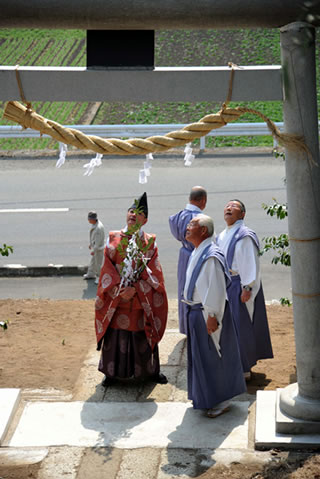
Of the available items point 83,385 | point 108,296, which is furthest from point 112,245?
point 83,385

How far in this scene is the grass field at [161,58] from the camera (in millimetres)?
23297

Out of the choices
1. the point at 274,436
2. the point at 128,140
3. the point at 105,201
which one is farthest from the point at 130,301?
the point at 105,201

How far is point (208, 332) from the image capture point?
754 centimetres

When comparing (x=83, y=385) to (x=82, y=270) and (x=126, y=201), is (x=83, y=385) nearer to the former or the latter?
(x=82, y=270)

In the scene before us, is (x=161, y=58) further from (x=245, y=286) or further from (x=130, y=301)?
(x=130, y=301)

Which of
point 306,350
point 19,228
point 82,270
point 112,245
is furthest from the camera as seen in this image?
point 19,228

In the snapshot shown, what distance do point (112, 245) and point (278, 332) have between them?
8.81 feet

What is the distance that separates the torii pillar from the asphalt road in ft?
15.8

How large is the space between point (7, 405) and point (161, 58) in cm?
2002

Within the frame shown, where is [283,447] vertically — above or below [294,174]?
below

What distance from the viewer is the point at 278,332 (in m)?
10.1

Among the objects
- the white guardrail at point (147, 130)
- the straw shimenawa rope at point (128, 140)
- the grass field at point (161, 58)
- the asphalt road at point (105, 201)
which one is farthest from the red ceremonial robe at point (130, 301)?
the grass field at point (161, 58)

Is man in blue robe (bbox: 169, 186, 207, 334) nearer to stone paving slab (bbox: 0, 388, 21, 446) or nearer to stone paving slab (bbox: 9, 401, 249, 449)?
stone paving slab (bbox: 9, 401, 249, 449)

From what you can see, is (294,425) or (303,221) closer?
(303,221)
